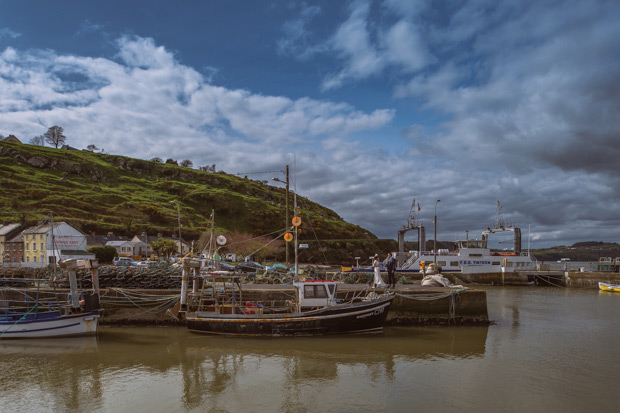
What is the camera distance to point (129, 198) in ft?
380

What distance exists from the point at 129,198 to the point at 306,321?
111 m

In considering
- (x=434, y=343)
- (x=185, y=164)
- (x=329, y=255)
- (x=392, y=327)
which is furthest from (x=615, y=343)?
(x=185, y=164)

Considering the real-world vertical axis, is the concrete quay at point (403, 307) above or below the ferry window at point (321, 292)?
below

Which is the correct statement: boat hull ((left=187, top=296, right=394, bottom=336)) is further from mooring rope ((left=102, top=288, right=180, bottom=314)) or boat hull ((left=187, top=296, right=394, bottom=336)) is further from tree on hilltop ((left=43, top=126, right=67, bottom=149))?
tree on hilltop ((left=43, top=126, right=67, bottom=149))

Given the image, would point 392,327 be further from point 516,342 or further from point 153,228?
point 153,228

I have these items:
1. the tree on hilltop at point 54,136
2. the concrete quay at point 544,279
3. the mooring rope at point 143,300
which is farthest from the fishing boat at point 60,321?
the tree on hilltop at point 54,136

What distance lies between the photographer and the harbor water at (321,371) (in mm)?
11188

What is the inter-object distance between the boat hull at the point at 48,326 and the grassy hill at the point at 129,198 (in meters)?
67.7

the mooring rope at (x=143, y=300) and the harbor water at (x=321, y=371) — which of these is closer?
the harbor water at (x=321, y=371)

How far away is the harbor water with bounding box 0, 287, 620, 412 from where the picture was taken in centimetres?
1119

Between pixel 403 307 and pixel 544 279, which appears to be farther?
pixel 544 279

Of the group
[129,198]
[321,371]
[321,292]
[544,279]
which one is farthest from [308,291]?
[129,198]

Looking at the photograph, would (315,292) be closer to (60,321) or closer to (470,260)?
(60,321)

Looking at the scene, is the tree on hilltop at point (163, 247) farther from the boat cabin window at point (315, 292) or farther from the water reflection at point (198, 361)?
the boat cabin window at point (315, 292)
